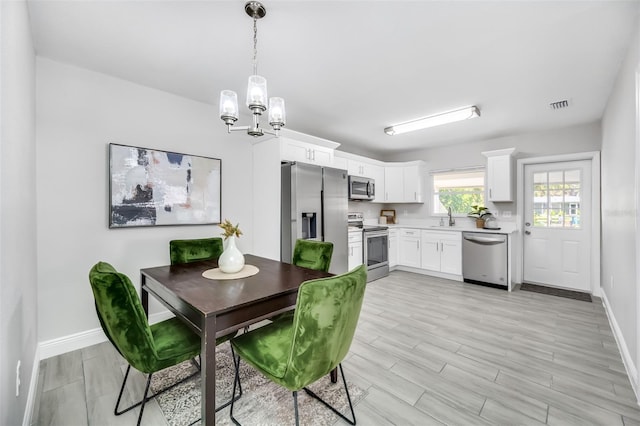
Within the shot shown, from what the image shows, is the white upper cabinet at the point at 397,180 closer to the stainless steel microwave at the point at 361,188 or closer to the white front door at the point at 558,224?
the stainless steel microwave at the point at 361,188

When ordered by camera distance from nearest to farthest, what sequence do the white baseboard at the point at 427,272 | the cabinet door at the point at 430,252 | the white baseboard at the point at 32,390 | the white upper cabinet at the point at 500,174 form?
the white baseboard at the point at 32,390
the white upper cabinet at the point at 500,174
the white baseboard at the point at 427,272
the cabinet door at the point at 430,252

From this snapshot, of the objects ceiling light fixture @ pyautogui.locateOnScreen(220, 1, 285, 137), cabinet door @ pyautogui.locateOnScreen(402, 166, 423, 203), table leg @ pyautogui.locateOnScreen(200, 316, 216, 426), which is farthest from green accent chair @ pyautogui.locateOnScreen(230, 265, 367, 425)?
cabinet door @ pyautogui.locateOnScreen(402, 166, 423, 203)

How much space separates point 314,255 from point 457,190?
401 cm

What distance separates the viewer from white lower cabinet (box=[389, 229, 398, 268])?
5199 mm

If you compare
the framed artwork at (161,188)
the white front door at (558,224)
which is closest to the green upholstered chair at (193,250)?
the framed artwork at (161,188)

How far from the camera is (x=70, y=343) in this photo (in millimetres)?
2387

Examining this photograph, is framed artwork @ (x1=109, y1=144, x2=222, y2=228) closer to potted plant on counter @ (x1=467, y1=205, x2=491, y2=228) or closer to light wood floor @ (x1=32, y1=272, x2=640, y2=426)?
light wood floor @ (x1=32, y1=272, x2=640, y2=426)

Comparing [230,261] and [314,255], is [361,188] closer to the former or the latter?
[314,255]

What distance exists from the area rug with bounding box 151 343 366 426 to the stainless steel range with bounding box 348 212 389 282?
263 cm

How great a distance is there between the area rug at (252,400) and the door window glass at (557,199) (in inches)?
172

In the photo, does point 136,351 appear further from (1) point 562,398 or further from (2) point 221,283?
(1) point 562,398

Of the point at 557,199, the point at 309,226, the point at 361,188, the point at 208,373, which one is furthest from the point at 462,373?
the point at 557,199

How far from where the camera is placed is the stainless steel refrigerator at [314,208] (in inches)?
130

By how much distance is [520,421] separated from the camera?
1571 mm
